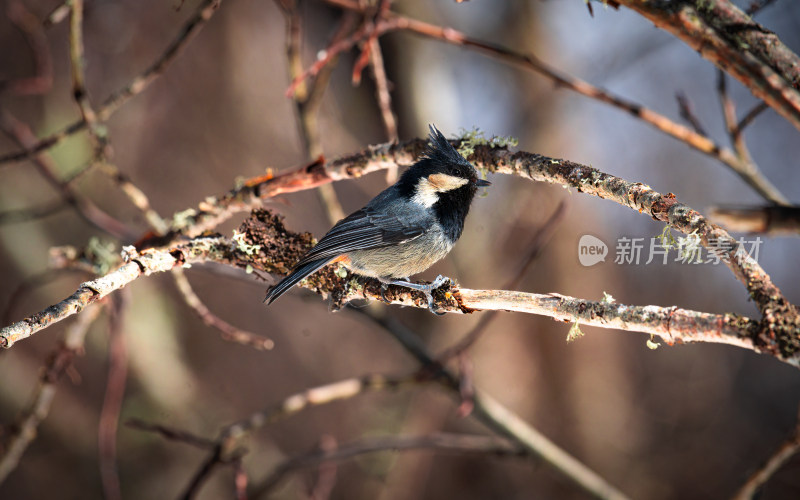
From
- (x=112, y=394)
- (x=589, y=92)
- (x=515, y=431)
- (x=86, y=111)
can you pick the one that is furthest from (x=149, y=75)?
(x=515, y=431)

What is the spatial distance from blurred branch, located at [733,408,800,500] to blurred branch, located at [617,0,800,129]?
124 centimetres

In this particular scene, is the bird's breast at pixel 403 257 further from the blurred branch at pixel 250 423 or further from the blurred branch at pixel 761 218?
the blurred branch at pixel 761 218

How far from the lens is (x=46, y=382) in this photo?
2.96 metres

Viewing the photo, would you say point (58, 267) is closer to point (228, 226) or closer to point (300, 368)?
point (228, 226)

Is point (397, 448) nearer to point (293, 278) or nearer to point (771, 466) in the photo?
point (293, 278)

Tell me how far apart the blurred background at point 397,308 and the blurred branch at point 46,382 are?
190cm

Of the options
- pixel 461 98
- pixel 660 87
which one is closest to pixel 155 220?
pixel 461 98

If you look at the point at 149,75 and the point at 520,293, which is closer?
the point at 520,293

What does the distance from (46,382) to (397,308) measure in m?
3.10

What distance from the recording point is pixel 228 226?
6.08 m

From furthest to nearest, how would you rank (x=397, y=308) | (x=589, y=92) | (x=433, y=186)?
(x=397, y=308)
(x=589, y=92)
(x=433, y=186)

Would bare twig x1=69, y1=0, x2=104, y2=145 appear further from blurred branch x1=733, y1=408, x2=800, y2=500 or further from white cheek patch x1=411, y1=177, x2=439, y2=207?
blurred branch x1=733, y1=408, x2=800, y2=500

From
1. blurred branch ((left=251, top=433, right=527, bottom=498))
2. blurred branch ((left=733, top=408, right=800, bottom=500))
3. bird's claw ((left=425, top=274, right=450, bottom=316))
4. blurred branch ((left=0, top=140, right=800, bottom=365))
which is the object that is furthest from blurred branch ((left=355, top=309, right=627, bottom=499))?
bird's claw ((left=425, top=274, right=450, bottom=316))

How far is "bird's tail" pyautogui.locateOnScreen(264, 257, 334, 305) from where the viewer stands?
7.16ft
